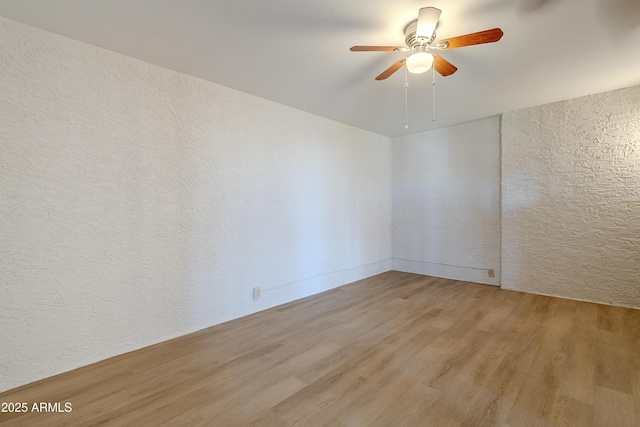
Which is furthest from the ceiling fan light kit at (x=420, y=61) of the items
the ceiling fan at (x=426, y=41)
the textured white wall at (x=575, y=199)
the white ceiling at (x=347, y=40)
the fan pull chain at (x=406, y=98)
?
the textured white wall at (x=575, y=199)

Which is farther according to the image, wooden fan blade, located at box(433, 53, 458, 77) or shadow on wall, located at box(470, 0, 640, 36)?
wooden fan blade, located at box(433, 53, 458, 77)

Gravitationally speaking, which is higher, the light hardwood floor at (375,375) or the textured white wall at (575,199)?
the textured white wall at (575,199)

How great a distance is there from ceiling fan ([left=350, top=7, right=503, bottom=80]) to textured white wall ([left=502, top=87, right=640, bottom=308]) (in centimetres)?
235

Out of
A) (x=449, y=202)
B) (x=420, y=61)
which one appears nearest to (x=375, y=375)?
(x=420, y=61)

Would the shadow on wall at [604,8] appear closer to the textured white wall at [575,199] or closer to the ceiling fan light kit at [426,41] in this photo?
the ceiling fan light kit at [426,41]

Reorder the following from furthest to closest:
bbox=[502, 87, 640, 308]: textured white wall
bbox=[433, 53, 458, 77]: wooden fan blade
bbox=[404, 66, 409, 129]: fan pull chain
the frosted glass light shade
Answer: bbox=[502, 87, 640, 308]: textured white wall
bbox=[404, 66, 409, 129]: fan pull chain
bbox=[433, 53, 458, 77]: wooden fan blade
the frosted glass light shade

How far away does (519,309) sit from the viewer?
116 inches

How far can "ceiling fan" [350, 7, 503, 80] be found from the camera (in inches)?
59.8

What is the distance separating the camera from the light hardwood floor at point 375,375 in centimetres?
147

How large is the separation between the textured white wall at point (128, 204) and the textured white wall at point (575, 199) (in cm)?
287

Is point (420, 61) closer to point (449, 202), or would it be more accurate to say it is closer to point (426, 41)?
point (426, 41)

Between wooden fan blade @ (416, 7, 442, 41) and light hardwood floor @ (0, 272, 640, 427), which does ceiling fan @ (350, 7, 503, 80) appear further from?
light hardwood floor @ (0, 272, 640, 427)

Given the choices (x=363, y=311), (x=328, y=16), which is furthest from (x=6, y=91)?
(x=363, y=311)

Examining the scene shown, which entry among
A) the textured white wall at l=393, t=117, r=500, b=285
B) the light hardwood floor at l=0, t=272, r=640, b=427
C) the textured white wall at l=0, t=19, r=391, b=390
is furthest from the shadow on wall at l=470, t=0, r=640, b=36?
the light hardwood floor at l=0, t=272, r=640, b=427
